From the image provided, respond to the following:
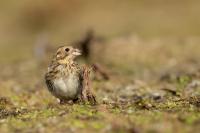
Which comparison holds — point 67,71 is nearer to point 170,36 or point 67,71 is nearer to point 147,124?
point 147,124

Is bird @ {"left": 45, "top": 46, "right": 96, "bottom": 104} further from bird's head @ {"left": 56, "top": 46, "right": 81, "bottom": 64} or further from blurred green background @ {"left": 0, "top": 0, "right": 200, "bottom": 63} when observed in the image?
blurred green background @ {"left": 0, "top": 0, "right": 200, "bottom": 63}

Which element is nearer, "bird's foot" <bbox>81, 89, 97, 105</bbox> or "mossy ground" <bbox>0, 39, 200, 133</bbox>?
"mossy ground" <bbox>0, 39, 200, 133</bbox>

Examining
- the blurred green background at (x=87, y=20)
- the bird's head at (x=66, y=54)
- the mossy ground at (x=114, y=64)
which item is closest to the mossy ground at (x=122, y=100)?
the mossy ground at (x=114, y=64)

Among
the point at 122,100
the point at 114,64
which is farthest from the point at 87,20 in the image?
the point at 122,100

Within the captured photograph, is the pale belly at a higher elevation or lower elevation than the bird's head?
lower

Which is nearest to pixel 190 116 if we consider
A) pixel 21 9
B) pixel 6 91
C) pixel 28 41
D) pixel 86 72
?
pixel 86 72

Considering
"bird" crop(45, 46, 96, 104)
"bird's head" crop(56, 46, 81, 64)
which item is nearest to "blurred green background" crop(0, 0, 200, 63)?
"bird's head" crop(56, 46, 81, 64)

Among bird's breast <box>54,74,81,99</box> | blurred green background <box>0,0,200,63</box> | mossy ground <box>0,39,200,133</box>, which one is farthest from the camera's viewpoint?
blurred green background <box>0,0,200,63</box>
